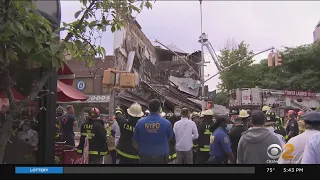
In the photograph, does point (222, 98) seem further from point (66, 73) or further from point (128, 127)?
point (128, 127)

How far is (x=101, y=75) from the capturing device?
1962mm

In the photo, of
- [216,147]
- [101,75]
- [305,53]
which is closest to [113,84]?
[101,75]

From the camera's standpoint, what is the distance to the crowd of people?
6.97ft

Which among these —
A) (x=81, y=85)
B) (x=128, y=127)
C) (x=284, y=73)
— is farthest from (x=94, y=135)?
(x=284, y=73)

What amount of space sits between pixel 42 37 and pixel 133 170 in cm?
81

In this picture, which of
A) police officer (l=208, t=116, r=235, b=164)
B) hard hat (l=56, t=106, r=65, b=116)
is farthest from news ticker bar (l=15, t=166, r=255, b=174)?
police officer (l=208, t=116, r=235, b=164)

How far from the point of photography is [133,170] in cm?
124

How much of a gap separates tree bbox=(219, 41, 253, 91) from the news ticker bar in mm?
587

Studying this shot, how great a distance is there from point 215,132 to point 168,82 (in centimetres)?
228

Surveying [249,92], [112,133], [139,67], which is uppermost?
[139,67]

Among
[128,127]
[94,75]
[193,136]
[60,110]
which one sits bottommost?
[193,136]

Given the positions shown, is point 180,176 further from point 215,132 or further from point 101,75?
point 215,132

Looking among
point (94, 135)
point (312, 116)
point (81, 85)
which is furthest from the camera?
point (94, 135)

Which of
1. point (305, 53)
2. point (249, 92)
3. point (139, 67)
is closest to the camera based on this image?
point (305, 53)
